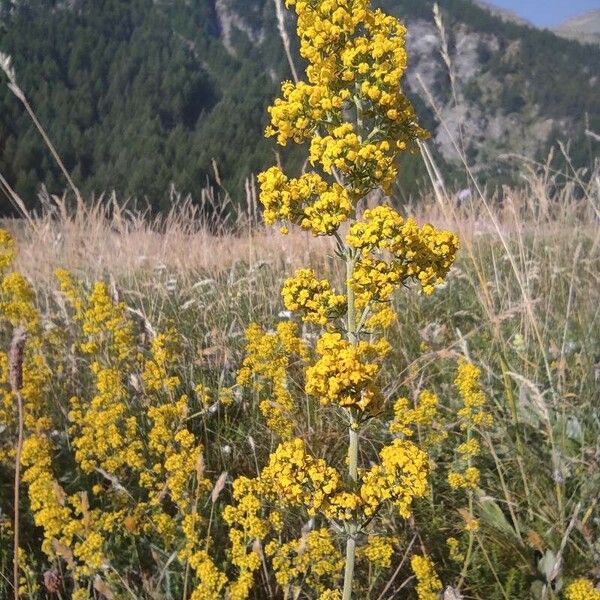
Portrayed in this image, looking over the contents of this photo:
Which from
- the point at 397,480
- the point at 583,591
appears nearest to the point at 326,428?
the point at 583,591

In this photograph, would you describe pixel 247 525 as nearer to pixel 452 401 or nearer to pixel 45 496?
pixel 45 496

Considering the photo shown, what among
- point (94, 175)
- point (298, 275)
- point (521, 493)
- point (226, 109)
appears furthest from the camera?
point (226, 109)

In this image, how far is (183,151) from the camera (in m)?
75.9

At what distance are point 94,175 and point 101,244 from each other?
86.3 m

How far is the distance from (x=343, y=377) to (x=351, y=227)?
0.37 metres

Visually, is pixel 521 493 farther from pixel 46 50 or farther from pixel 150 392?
pixel 46 50

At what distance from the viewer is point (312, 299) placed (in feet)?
5.60

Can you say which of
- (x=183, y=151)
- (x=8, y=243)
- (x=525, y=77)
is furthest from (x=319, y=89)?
(x=525, y=77)

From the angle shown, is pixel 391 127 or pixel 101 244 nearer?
pixel 391 127

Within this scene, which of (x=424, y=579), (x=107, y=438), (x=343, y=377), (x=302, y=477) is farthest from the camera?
(x=107, y=438)

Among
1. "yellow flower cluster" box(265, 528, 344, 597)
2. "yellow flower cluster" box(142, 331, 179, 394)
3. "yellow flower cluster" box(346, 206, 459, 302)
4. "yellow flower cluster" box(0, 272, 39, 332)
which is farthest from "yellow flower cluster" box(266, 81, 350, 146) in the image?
"yellow flower cluster" box(0, 272, 39, 332)

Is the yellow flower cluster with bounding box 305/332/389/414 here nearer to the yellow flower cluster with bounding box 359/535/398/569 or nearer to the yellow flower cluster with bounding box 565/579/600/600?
the yellow flower cluster with bounding box 359/535/398/569

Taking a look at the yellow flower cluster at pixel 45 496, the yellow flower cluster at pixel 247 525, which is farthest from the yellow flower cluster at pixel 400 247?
the yellow flower cluster at pixel 45 496

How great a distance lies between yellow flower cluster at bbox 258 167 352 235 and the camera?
1655 millimetres
